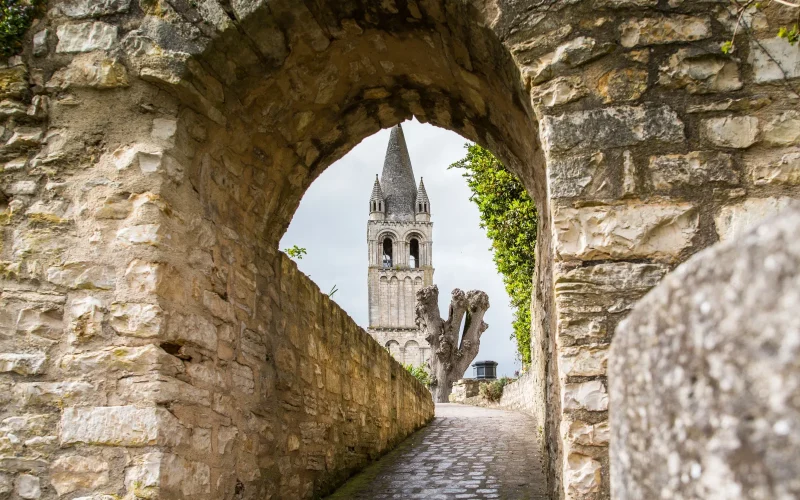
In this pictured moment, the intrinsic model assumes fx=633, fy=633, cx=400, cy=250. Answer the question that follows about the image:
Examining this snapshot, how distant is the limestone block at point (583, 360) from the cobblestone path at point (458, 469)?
105 inches

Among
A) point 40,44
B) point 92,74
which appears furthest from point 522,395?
point 40,44

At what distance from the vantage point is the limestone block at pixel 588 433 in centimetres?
245

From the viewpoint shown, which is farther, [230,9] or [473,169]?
[473,169]

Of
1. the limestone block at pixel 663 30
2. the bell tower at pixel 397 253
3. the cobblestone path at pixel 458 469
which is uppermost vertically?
the bell tower at pixel 397 253

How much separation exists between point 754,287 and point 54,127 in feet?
11.3

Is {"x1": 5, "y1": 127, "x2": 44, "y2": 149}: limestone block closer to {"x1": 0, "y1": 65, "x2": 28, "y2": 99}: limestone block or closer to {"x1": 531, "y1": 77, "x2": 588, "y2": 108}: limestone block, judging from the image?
{"x1": 0, "y1": 65, "x2": 28, "y2": 99}: limestone block

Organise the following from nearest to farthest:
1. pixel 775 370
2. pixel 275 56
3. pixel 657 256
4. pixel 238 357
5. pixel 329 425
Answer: pixel 775 370, pixel 657 256, pixel 275 56, pixel 238 357, pixel 329 425

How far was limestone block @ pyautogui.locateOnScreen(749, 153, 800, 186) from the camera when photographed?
258 centimetres

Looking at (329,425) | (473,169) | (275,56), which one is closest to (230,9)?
(275,56)

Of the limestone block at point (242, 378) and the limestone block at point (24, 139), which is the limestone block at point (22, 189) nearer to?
the limestone block at point (24, 139)

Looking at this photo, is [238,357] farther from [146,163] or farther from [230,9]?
[230,9]

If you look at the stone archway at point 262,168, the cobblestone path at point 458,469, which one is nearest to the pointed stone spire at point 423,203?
the cobblestone path at point 458,469

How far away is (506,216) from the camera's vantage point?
38.0 ft

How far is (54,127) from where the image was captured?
326cm
